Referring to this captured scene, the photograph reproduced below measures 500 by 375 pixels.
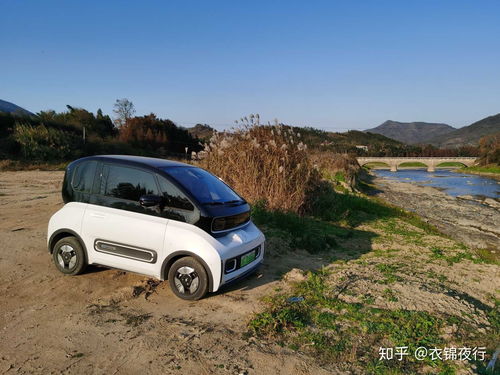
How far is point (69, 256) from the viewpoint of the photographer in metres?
5.06

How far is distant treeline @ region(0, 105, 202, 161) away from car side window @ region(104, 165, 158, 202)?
862 centimetres

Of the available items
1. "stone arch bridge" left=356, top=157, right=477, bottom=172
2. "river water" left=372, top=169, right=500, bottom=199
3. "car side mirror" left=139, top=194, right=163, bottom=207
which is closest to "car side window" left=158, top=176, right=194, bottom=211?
"car side mirror" left=139, top=194, right=163, bottom=207

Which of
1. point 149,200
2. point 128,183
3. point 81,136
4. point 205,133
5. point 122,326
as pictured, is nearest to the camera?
point 122,326

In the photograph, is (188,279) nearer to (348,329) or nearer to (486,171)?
(348,329)

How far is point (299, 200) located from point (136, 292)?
6.25 metres

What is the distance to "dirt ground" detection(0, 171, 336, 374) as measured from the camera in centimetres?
316

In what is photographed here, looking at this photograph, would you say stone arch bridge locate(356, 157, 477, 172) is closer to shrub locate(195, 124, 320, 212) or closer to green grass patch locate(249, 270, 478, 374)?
shrub locate(195, 124, 320, 212)

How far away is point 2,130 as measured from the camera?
27.0 metres

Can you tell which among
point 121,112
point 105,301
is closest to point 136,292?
point 105,301

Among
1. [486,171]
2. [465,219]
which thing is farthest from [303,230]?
[486,171]

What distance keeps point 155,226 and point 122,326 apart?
1.23 m

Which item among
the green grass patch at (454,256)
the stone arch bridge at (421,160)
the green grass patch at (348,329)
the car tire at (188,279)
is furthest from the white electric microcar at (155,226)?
the stone arch bridge at (421,160)

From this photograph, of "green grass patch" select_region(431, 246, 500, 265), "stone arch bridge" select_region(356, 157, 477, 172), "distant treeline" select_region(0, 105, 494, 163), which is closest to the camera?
"green grass patch" select_region(431, 246, 500, 265)

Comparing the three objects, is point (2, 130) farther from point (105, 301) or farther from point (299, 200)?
point (105, 301)
